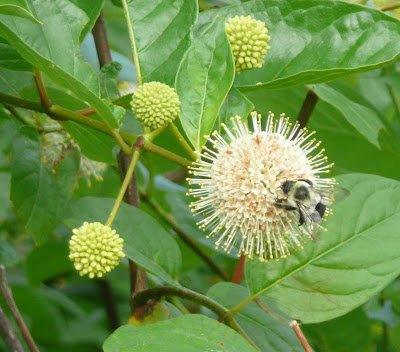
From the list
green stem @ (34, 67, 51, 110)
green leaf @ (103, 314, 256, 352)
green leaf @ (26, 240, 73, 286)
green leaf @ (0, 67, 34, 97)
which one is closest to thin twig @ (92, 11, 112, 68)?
green leaf @ (0, 67, 34, 97)

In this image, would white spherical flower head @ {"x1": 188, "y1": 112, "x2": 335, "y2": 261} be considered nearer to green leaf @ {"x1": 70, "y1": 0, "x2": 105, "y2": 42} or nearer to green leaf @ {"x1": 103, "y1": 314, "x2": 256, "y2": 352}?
green leaf @ {"x1": 103, "y1": 314, "x2": 256, "y2": 352}

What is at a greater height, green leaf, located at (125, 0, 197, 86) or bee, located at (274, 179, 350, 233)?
green leaf, located at (125, 0, 197, 86)

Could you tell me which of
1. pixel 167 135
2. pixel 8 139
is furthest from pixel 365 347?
pixel 8 139

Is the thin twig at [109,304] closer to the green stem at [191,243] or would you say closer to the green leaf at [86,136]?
the green stem at [191,243]

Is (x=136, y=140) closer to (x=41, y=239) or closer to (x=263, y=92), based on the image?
(x=41, y=239)

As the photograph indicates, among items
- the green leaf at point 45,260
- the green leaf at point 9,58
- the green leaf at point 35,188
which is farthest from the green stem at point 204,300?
the green leaf at point 45,260
